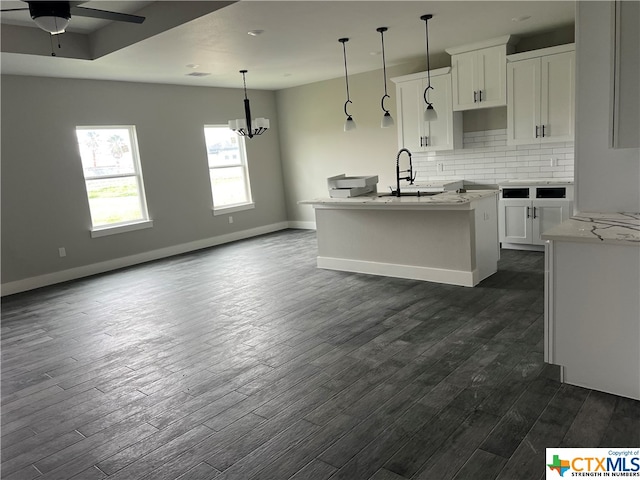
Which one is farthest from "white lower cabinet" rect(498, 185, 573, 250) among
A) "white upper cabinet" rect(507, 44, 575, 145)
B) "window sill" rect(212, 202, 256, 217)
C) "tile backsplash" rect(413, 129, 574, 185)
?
"window sill" rect(212, 202, 256, 217)

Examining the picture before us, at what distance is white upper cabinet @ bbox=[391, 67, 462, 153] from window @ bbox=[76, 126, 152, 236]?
4.04 m

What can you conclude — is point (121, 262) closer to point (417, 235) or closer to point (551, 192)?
point (417, 235)

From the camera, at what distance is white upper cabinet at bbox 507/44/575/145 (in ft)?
18.0

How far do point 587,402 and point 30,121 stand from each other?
6692 mm

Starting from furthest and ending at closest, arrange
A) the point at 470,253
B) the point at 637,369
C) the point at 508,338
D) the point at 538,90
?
1. the point at 538,90
2. the point at 470,253
3. the point at 508,338
4. the point at 637,369

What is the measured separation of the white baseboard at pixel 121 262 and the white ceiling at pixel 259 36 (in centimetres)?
259

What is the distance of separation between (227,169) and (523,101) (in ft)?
16.5

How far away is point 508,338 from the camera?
3.42 metres

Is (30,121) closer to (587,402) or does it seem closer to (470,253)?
(470,253)

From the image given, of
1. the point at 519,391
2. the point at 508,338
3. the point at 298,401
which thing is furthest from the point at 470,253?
the point at 298,401

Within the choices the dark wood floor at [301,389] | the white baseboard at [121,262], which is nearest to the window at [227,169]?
the white baseboard at [121,262]

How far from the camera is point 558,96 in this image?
559 centimetres

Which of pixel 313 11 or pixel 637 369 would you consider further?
pixel 313 11

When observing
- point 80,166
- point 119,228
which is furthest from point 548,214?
point 80,166
